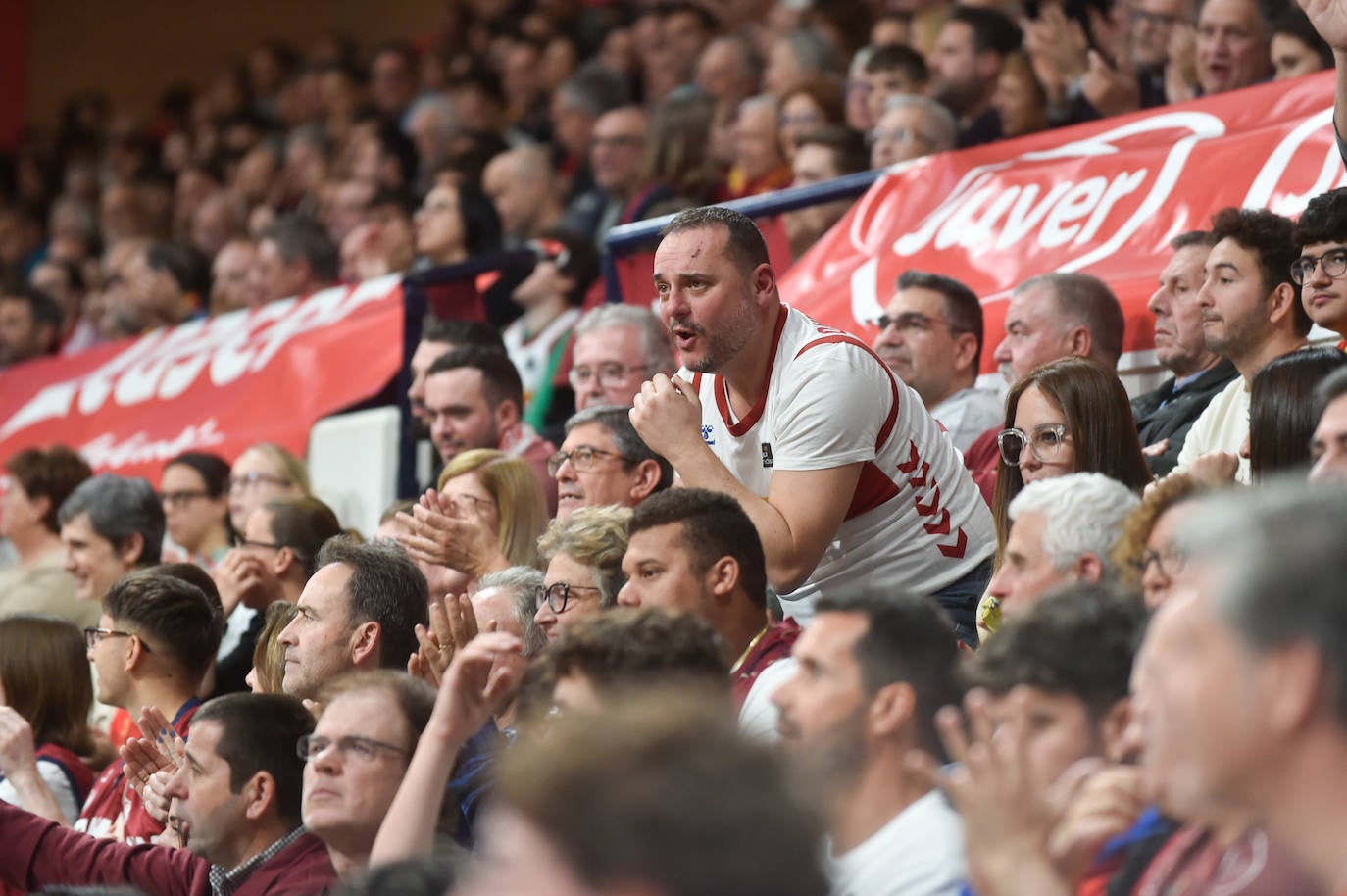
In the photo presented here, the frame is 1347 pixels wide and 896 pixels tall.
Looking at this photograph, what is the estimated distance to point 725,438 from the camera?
165 inches

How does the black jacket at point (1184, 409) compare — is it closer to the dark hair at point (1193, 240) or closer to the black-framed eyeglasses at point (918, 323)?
the dark hair at point (1193, 240)

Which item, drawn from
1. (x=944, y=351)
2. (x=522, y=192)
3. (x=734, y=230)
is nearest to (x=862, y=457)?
(x=734, y=230)

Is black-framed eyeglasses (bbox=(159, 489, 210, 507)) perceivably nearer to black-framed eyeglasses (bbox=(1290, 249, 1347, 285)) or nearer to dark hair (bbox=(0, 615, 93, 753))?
dark hair (bbox=(0, 615, 93, 753))

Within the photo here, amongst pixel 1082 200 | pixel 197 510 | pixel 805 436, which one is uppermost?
pixel 1082 200

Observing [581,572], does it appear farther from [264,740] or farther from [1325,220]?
[1325,220]

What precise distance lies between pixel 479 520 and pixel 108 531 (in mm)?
1969

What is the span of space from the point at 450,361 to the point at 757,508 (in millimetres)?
2180

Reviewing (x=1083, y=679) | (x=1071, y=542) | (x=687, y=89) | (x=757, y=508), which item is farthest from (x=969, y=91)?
(x=1083, y=679)

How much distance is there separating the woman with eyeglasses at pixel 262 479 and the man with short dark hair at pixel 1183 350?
2.99 metres

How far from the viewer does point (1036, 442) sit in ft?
12.7

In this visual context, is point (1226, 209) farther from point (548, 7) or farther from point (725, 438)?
point (548, 7)

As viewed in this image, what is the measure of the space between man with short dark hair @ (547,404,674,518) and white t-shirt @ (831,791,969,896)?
2.23 meters

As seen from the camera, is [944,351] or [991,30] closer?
[944,351]

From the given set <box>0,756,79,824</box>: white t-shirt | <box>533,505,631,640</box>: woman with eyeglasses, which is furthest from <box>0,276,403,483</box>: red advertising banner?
<box>533,505,631,640</box>: woman with eyeglasses
